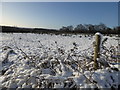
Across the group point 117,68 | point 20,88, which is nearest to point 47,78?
point 20,88

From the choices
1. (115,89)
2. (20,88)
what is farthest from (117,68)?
(20,88)

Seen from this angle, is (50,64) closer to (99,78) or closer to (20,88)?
(20,88)

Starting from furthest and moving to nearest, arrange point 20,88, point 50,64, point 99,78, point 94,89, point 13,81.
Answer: point 50,64, point 13,81, point 20,88, point 99,78, point 94,89

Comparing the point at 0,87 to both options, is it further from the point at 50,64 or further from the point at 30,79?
the point at 50,64

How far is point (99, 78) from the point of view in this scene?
7.27ft

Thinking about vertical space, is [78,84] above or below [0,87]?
above

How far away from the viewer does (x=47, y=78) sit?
91.7 inches

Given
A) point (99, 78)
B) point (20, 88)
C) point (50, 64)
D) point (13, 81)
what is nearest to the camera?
point (99, 78)

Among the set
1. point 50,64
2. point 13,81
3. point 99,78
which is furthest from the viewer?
point 50,64

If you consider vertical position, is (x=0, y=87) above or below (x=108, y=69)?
below

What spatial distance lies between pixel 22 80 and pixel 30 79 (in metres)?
0.15

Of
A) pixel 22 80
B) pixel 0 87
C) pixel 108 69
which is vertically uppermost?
pixel 108 69

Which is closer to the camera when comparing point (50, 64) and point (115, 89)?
point (115, 89)

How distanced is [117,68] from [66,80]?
93 cm
